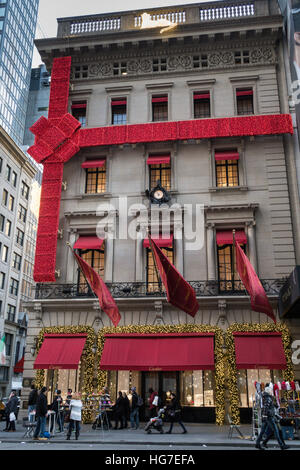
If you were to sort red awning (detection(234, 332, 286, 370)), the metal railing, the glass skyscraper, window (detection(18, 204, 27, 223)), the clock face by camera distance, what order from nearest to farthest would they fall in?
1. red awning (detection(234, 332, 286, 370))
2. the metal railing
3. the clock face
4. window (detection(18, 204, 27, 223))
5. the glass skyscraper

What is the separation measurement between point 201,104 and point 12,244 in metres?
34.1

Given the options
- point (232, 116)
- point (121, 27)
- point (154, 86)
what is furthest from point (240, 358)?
point (121, 27)

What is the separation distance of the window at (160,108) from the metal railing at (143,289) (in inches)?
406

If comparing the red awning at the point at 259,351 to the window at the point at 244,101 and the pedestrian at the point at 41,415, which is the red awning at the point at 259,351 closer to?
the pedestrian at the point at 41,415

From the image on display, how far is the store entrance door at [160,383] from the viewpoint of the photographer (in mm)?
21375

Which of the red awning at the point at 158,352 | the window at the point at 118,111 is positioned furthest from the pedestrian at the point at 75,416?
→ the window at the point at 118,111

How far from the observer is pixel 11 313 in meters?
52.9

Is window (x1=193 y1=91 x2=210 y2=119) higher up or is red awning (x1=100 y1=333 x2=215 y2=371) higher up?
window (x1=193 y1=91 x2=210 y2=119)

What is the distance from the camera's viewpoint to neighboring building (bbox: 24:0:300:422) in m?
21.4

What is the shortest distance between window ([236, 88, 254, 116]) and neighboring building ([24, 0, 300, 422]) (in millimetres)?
88

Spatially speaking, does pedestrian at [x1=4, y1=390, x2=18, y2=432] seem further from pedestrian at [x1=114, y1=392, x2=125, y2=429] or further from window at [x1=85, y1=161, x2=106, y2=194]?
window at [x1=85, y1=161, x2=106, y2=194]

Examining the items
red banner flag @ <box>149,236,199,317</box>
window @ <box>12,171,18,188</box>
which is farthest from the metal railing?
window @ <box>12,171,18,188</box>

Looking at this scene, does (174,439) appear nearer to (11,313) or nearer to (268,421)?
(268,421)

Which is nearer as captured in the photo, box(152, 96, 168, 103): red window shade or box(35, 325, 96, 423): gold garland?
box(35, 325, 96, 423): gold garland
